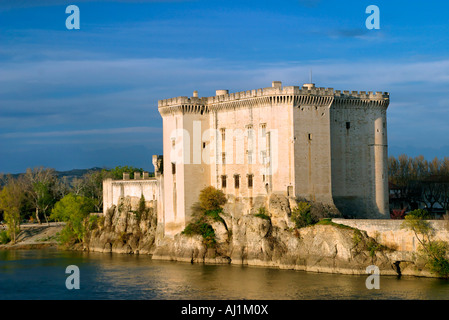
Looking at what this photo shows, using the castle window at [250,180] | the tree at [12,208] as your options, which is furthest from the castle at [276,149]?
the tree at [12,208]

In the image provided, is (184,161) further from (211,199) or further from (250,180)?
(250,180)

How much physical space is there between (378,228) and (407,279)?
4.74 meters

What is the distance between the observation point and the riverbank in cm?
8682

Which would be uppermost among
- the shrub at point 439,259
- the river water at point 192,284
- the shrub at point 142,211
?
the shrub at point 142,211

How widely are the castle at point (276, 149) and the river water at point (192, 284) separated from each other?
7.49 meters

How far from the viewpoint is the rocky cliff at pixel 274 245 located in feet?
185

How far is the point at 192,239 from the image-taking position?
66812 mm

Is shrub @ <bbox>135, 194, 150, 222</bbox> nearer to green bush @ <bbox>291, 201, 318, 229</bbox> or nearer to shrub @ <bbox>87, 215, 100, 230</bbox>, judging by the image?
shrub @ <bbox>87, 215, 100, 230</bbox>

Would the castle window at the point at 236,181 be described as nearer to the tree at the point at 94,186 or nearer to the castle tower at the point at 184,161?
the castle tower at the point at 184,161

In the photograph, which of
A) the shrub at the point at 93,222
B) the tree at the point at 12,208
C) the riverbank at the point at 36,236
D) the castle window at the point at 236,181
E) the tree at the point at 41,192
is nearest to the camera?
the castle window at the point at 236,181

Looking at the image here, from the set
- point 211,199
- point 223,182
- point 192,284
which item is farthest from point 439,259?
point 223,182

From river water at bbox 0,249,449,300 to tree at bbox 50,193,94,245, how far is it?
15945 millimetres
